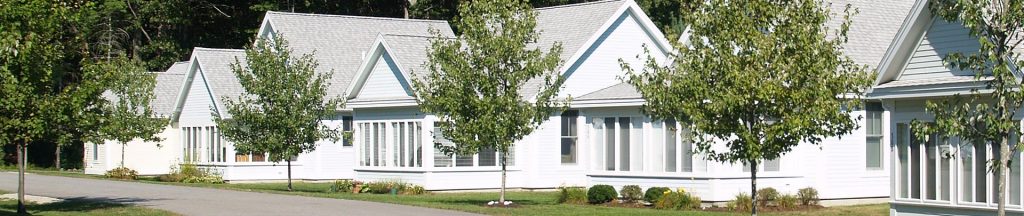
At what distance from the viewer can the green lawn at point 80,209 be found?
28.6 m

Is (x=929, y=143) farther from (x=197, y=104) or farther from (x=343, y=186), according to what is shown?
(x=197, y=104)

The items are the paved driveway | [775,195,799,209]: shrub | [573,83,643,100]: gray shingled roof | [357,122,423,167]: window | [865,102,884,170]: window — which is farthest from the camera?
[357,122,423,167]: window

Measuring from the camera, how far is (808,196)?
101 ft

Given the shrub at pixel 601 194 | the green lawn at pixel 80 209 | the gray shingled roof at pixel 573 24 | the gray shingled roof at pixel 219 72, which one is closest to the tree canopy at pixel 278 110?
the gray shingled roof at pixel 573 24

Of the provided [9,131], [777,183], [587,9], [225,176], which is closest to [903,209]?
[777,183]

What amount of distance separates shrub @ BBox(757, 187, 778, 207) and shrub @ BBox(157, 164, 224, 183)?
25.2 meters

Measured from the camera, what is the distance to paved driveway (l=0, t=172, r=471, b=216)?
28375 mm

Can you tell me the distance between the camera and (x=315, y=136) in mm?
40375

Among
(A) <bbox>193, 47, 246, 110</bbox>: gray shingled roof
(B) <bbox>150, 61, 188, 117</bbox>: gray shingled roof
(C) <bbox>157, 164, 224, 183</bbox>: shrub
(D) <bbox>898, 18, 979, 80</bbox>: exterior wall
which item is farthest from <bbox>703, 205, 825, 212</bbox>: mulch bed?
(B) <bbox>150, 61, 188, 117</bbox>: gray shingled roof

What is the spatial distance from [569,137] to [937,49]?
1817cm

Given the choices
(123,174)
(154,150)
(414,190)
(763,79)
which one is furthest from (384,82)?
(763,79)

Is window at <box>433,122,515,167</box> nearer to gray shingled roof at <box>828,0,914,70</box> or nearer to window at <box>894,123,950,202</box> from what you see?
gray shingled roof at <box>828,0,914,70</box>

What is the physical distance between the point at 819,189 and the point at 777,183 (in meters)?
0.95

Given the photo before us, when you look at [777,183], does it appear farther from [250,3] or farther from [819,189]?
[250,3]
